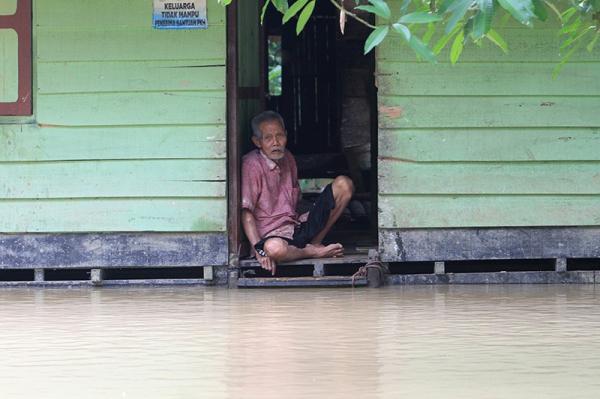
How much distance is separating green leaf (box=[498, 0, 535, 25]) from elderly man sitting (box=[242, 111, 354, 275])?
19.2 feet

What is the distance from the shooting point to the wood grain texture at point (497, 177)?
9.42 m

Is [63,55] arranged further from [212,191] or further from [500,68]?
[500,68]

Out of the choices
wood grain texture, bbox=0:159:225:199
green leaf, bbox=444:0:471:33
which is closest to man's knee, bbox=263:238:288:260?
wood grain texture, bbox=0:159:225:199

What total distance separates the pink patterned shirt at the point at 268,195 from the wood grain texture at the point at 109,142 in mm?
378

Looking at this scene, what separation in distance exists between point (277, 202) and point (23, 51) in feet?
7.54

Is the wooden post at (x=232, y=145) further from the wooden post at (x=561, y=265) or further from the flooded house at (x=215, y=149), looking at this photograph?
the wooden post at (x=561, y=265)

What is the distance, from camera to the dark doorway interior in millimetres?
12398

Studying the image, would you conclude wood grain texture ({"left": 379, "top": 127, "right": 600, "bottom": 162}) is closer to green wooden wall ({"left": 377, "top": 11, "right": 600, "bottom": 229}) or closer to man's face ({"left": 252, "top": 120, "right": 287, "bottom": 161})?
green wooden wall ({"left": 377, "top": 11, "right": 600, "bottom": 229})

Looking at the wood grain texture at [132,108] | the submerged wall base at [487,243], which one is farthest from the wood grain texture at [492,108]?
the wood grain texture at [132,108]

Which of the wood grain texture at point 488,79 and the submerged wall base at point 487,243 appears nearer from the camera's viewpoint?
the wood grain texture at point 488,79

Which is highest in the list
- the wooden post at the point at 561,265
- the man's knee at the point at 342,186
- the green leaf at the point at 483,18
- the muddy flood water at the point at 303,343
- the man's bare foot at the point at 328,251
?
the green leaf at the point at 483,18

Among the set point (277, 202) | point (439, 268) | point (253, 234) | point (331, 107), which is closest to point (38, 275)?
point (253, 234)

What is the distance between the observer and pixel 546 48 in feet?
30.7

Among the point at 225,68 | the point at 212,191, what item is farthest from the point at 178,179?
the point at 225,68
